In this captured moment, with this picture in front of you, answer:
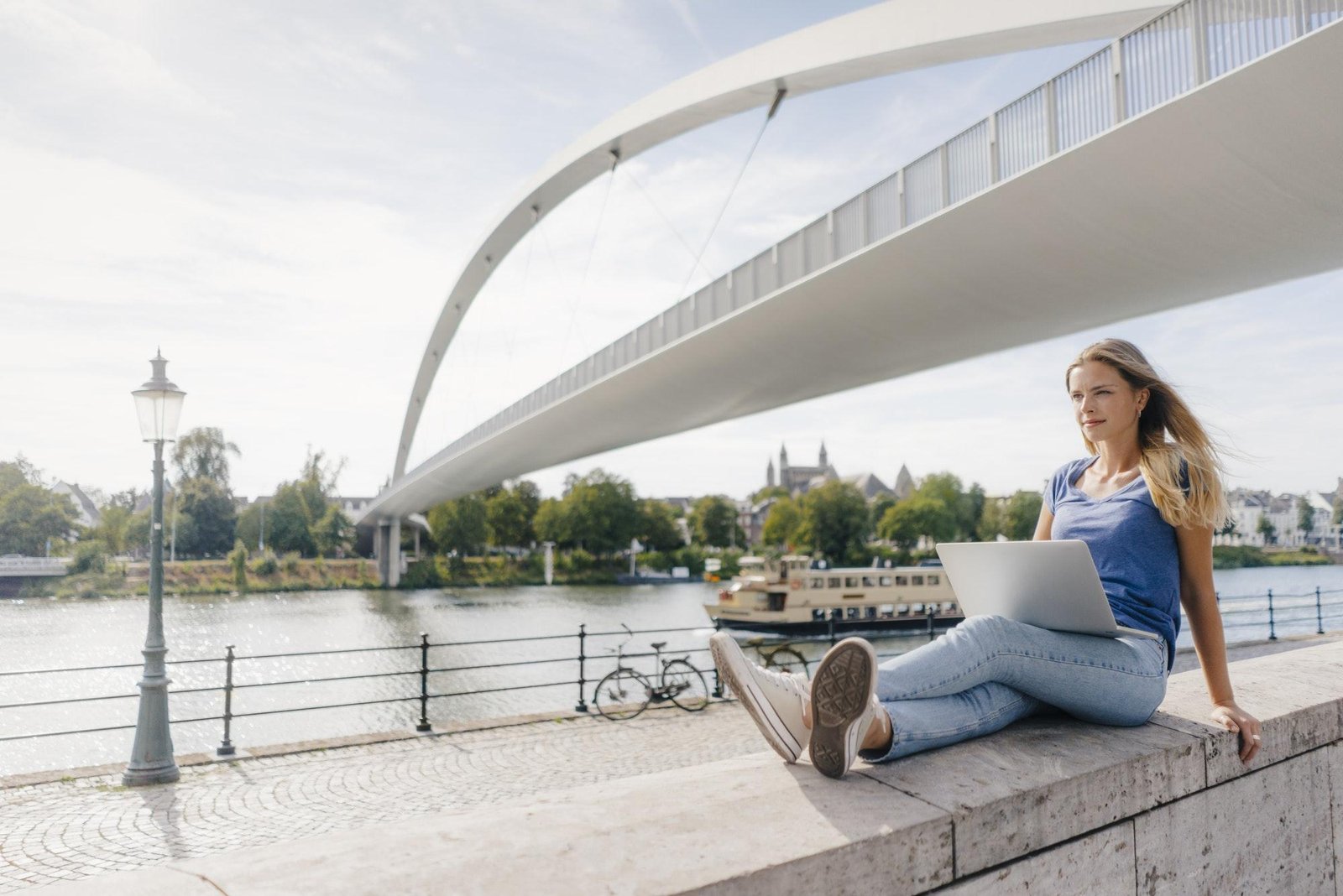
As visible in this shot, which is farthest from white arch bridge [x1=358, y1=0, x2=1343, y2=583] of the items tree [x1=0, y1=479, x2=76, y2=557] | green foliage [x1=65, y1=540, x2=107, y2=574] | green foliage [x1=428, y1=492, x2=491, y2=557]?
green foliage [x1=428, y1=492, x2=491, y2=557]

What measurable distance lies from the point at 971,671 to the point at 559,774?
16.0 feet

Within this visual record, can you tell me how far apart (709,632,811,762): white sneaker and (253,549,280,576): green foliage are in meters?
44.7

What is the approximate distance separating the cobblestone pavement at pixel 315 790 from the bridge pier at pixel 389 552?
42593 millimetres

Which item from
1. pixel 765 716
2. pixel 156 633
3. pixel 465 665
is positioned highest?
pixel 765 716

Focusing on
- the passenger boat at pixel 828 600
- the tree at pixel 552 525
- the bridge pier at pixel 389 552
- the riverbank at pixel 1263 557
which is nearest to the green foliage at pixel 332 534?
the bridge pier at pixel 389 552

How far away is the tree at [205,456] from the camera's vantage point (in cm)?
5647

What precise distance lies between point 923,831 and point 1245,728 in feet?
3.38

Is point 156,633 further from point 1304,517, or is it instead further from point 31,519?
point 1304,517

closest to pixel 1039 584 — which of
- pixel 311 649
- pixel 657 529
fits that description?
pixel 311 649

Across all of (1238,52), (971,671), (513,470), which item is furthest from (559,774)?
(513,470)

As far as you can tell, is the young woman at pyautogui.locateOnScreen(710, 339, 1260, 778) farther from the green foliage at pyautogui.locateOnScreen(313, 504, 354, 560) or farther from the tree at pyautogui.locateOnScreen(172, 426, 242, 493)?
the tree at pyautogui.locateOnScreen(172, 426, 242, 493)

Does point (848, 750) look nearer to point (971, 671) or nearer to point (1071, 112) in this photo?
point (971, 671)

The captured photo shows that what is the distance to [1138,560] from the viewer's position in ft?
7.78

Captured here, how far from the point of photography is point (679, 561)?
6003 centimetres
